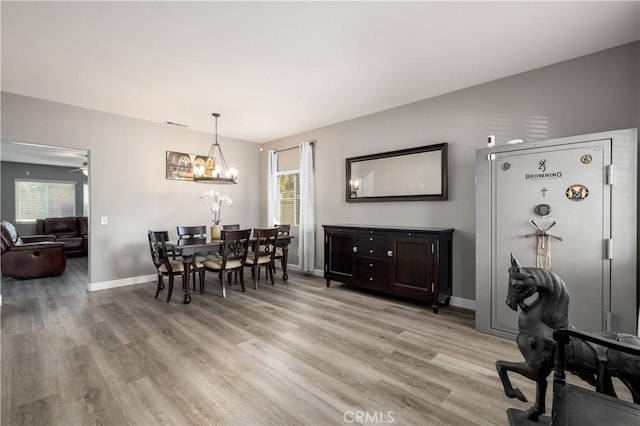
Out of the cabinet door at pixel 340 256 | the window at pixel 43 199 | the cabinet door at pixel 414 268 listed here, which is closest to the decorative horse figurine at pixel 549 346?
the cabinet door at pixel 414 268

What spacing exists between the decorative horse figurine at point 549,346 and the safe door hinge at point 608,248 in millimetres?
1278

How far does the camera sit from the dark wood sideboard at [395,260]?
350 cm

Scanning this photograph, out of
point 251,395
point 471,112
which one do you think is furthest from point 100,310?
point 471,112

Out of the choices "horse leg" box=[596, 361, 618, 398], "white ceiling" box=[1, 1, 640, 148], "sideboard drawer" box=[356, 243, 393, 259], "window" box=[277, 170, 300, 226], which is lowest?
"horse leg" box=[596, 361, 618, 398]

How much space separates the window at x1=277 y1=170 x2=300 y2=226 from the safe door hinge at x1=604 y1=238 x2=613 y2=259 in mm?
4572

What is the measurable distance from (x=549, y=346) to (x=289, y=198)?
16.6ft

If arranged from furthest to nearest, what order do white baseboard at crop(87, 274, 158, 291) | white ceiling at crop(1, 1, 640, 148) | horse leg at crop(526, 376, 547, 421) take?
white baseboard at crop(87, 274, 158, 291), white ceiling at crop(1, 1, 640, 148), horse leg at crop(526, 376, 547, 421)

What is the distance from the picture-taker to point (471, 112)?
3.65m

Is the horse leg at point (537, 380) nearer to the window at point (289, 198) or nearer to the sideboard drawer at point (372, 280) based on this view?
the sideboard drawer at point (372, 280)

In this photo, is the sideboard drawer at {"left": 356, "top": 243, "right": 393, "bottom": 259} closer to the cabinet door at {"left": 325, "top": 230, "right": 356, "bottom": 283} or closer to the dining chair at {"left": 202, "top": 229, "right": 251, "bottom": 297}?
the cabinet door at {"left": 325, "top": 230, "right": 356, "bottom": 283}

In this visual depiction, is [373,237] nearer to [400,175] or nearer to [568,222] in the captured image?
[400,175]

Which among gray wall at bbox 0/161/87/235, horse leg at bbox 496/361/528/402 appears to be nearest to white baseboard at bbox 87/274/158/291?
horse leg at bbox 496/361/528/402

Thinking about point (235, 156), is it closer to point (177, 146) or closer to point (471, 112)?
point (177, 146)

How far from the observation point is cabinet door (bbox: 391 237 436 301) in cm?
350
